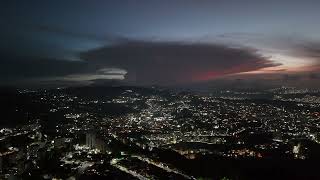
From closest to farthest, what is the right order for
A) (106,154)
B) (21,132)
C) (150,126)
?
(106,154), (21,132), (150,126)

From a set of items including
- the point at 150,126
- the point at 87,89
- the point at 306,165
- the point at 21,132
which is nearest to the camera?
the point at 306,165

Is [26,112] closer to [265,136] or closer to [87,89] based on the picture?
[87,89]

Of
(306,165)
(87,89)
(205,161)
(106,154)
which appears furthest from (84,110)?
(306,165)

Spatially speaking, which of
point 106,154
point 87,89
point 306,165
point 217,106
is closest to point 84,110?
point 87,89

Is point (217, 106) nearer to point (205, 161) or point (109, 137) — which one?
point (109, 137)

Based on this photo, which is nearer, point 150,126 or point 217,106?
point 150,126

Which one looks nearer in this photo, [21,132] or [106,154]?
[106,154]

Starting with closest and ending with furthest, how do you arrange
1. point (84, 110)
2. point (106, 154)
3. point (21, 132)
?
point (106, 154) → point (21, 132) → point (84, 110)

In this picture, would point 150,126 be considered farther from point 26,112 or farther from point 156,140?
point 26,112

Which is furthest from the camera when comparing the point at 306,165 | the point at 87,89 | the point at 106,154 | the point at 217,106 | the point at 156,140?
the point at 87,89
